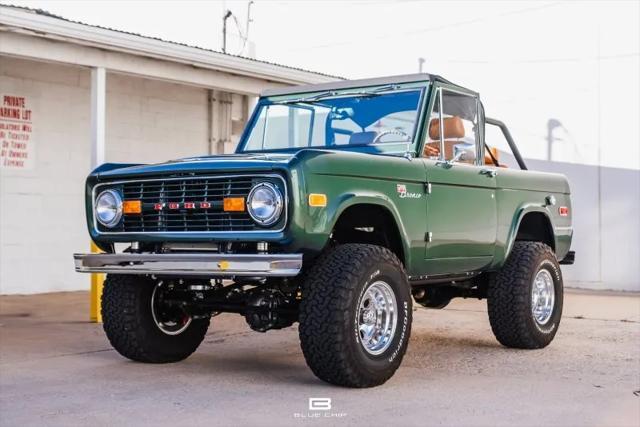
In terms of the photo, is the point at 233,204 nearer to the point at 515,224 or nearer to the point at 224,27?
the point at 515,224

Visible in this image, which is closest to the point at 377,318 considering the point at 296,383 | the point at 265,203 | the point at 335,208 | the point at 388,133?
the point at 296,383

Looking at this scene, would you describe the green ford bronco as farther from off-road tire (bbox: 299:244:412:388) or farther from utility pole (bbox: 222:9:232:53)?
utility pole (bbox: 222:9:232:53)

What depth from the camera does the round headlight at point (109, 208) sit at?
615cm

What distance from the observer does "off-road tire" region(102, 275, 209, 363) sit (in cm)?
641

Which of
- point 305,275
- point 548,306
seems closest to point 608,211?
point 548,306

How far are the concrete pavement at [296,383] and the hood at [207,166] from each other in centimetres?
129

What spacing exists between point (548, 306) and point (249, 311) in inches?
116

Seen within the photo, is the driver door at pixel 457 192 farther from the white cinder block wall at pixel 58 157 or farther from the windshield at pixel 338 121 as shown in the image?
the white cinder block wall at pixel 58 157

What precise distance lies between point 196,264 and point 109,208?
1.01 metres

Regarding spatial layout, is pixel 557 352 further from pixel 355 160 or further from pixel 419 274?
pixel 355 160

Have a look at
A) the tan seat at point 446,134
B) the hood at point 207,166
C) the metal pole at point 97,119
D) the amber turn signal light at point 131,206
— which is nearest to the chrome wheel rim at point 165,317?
the amber turn signal light at point 131,206

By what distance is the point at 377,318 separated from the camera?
19.0ft

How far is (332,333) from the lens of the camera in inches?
211

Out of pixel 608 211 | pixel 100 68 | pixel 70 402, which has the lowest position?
pixel 70 402
